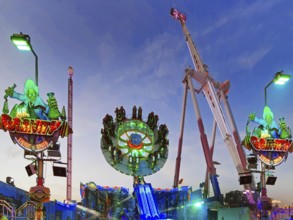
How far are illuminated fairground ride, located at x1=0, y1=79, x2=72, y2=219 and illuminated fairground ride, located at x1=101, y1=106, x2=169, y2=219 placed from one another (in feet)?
68.0

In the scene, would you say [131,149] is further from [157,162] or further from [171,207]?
[171,207]

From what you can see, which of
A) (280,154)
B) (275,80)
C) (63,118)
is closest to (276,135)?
(280,154)

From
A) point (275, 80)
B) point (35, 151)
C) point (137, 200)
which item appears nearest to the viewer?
point (35, 151)

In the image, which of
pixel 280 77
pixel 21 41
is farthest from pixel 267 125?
pixel 21 41

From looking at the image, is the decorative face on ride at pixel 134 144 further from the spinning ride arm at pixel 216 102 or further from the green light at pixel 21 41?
the green light at pixel 21 41

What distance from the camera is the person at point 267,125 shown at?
86.5 feet

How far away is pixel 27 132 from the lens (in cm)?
1856

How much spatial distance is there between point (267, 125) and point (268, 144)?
6.12 feet

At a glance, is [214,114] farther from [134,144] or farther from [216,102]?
[134,144]

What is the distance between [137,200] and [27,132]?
70.8 ft

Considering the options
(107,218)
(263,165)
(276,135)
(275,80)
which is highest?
(275,80)

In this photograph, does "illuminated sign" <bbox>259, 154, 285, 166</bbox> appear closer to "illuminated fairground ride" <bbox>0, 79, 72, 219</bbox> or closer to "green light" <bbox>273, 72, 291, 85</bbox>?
"green light" <bbox>273, 72, 291, 85</bbox>

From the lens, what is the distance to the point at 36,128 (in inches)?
737

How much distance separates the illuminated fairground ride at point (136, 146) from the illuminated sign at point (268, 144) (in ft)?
52.3
